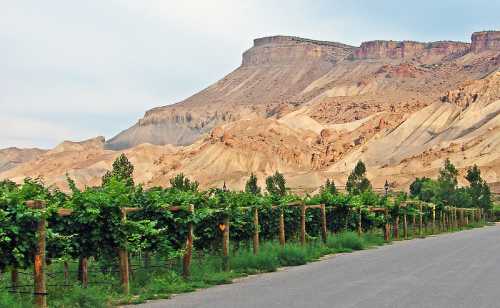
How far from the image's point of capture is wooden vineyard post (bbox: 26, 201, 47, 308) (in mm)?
11406

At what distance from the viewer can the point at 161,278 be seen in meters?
15.5

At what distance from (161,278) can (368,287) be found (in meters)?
4.75

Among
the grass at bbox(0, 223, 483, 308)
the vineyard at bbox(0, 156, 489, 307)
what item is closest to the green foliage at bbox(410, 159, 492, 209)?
the vineyard at bbox(0, 156, 489, 307)

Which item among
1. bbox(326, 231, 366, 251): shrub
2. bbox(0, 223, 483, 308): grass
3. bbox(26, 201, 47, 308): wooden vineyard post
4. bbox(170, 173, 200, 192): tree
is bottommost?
bbox(326, 231, 366, 251): shrub

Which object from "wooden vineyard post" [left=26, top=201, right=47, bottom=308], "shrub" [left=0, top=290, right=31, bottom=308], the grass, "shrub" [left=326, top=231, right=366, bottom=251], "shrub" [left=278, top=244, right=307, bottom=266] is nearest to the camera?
"shrub" [left=0, top=290, right=31, bottom=308]

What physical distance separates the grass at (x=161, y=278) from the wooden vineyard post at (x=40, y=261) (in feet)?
0.65

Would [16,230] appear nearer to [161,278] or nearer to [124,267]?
[124,267]

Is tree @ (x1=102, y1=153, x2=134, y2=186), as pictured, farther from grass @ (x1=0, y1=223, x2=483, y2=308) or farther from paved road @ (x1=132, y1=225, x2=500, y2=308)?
paved road @ (x1=132, y1=225, x2=500, y2=308)

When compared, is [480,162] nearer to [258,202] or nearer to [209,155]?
[209,155]

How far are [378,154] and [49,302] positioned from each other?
148 meters

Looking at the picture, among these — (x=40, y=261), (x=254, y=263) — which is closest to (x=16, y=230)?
(x=40, y=261)

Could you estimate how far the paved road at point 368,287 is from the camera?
11672 mm

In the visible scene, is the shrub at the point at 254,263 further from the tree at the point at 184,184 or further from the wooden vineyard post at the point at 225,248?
the tree at the point at 184,184

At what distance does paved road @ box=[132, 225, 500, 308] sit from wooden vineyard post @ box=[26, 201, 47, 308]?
1958mm
